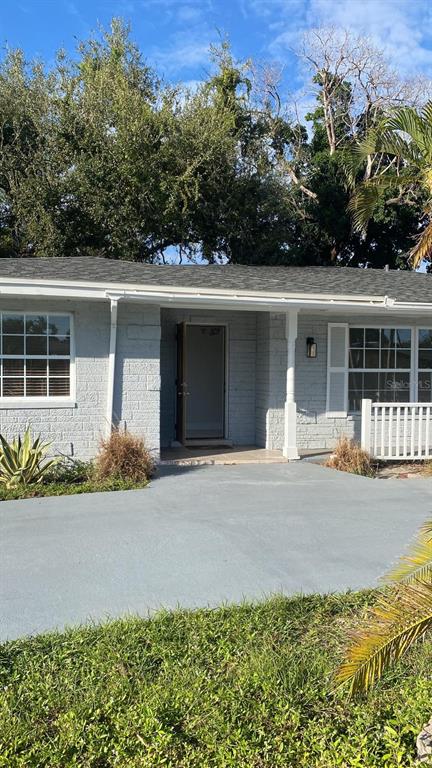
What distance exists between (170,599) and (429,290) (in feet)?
33.2

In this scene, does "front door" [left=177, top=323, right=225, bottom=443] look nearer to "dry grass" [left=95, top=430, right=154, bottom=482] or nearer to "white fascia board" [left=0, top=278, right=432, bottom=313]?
"white fascia board" [left=0, top=278, right=432, bottom=313]

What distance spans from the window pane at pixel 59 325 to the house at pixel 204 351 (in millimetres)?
16

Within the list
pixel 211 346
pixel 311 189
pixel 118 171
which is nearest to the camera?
pixel 211 346

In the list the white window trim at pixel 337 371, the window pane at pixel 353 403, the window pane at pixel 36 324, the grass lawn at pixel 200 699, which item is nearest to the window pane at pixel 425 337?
the white window trim at pixel 337 371

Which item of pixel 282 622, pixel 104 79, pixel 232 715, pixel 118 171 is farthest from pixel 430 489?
pixel 104 79

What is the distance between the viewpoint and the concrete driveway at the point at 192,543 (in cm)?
502

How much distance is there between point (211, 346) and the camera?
1551 centimetres

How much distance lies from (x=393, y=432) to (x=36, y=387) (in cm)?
609

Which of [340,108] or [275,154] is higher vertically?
[340,108]

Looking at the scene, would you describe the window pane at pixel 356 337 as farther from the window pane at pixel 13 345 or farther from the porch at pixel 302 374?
the window pane at pixel 13 345

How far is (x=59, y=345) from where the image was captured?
34.1ft

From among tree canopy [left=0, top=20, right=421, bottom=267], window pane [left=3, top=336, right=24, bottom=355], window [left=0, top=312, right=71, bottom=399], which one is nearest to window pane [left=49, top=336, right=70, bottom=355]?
window [left=0, top=312, right=71, bottom=399]

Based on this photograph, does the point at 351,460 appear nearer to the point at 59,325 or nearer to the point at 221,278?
the point at 221,278

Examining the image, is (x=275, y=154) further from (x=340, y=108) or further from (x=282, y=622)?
(x=282, y=622)
